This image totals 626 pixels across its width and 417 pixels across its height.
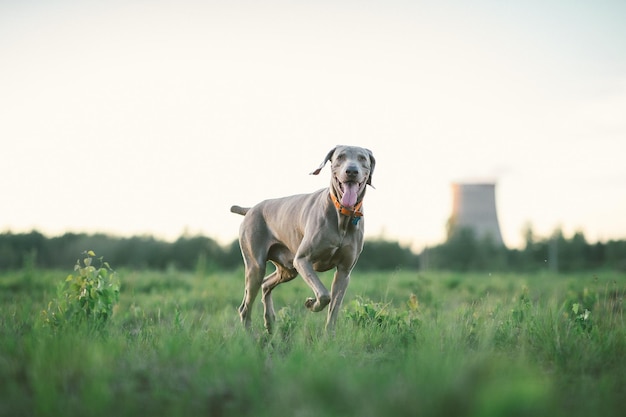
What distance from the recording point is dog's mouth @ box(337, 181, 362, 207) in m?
5.49

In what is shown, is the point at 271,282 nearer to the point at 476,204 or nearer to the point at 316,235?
the point at 316,235

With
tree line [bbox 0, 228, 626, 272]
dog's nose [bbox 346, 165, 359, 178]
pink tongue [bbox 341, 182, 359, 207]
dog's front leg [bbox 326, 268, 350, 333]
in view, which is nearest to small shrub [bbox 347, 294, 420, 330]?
dog's front leg [bbox 326, 268, 350, 333]

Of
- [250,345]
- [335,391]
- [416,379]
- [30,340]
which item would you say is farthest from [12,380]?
[416,379]

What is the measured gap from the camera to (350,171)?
540 centimetres

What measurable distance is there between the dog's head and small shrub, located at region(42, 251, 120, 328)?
7.89 feet

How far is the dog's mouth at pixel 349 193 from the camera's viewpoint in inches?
216

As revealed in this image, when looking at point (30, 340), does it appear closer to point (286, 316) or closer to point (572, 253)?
point (286, 316)

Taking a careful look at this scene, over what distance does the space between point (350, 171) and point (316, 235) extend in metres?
0.84

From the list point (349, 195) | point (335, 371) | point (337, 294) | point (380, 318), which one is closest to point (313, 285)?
point (337, 294)

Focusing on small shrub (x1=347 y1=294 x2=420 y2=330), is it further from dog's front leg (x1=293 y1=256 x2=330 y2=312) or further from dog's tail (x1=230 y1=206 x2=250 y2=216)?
dog's tail (x1=230 y1=206 x2=250 y2=216)

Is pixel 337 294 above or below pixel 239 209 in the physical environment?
below

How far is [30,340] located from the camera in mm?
3865

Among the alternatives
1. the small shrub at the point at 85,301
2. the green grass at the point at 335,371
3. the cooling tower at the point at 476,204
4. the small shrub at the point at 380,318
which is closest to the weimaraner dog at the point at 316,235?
the small shrub at the point at 380,318

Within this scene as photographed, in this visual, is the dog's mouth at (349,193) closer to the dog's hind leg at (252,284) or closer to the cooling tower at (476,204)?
the dog's hind leg at (252,284)
